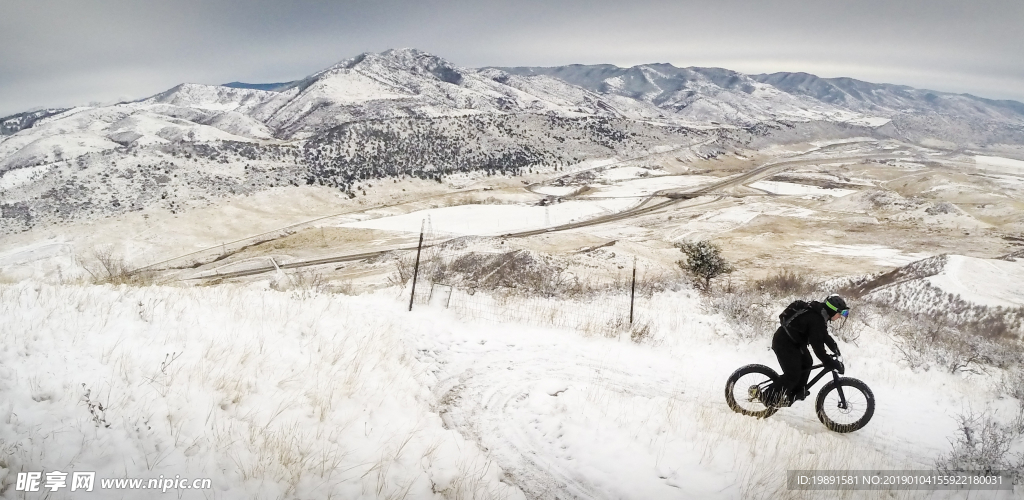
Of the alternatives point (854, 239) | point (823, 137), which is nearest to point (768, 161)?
point (823, 137)

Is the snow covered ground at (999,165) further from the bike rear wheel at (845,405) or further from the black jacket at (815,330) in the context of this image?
the black jacket at (815,330)

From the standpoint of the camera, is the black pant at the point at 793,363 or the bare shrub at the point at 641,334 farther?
the bare shrub at the point at 641,334

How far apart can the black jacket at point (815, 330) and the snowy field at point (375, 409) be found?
1162 millimetres

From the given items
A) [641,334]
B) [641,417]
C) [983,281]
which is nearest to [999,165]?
[983,281]

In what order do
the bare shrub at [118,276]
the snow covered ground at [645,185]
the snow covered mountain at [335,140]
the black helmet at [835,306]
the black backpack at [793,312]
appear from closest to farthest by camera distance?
the black helmet at [835,306]
the black backpack at [793,312]
the bare shrub at [118,276]
the snow covered mountain at [335,140]
the snow covered ground at [645,185]

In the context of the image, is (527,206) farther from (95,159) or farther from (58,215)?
(95,159)

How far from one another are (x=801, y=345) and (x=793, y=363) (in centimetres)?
28

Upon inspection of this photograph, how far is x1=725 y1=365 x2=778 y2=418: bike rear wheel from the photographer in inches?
255

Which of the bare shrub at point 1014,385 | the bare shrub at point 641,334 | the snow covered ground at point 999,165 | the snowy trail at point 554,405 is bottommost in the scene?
the bare shrub at point 1014,385

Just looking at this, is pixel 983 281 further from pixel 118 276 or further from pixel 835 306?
pixel 118 276

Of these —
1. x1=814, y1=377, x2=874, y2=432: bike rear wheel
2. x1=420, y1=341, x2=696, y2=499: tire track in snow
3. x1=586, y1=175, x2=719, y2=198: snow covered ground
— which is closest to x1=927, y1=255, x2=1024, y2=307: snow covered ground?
x1=814, y1=377, x2=874, y2=432: bike rear wheel

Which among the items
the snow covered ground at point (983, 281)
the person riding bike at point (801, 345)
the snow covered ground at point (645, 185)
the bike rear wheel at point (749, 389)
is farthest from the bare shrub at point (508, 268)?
the snow covered ground at point (645, 185)

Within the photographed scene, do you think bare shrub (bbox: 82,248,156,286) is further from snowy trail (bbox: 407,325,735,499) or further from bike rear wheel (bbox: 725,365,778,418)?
bike rear wheel (bbox: 725,365,778,418)

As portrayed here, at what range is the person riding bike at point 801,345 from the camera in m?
5.87
